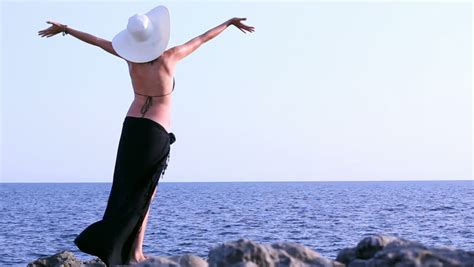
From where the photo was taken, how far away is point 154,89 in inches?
296

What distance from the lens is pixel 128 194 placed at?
7410 millimetres

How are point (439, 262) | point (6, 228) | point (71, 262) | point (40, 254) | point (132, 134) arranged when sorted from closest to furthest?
point (439, 262)
point (132, 134)
point (71, 262)
point (40, 254)
point (6, 228)

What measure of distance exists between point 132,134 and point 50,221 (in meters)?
49.3

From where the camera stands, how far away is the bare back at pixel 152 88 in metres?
7.52

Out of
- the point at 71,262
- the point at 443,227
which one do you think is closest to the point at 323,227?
the point at 443,227

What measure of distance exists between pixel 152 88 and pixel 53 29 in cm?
120

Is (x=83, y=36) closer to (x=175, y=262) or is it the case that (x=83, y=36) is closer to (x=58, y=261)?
(x=175, y=262)

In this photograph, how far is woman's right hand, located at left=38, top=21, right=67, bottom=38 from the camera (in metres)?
7.64

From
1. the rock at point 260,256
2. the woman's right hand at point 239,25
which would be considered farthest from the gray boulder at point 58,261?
the rock at point 260,256

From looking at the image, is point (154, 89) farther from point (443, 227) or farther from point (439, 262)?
point (443, 227)

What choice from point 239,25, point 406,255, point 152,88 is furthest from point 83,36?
point 406,255

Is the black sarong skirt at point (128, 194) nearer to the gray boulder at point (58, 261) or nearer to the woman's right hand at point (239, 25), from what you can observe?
the woman's right hand at point (239, 25)

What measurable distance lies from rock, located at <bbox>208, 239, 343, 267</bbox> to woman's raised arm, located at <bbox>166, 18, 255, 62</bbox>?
110 inches

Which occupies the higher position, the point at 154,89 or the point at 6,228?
the point at 154,89
